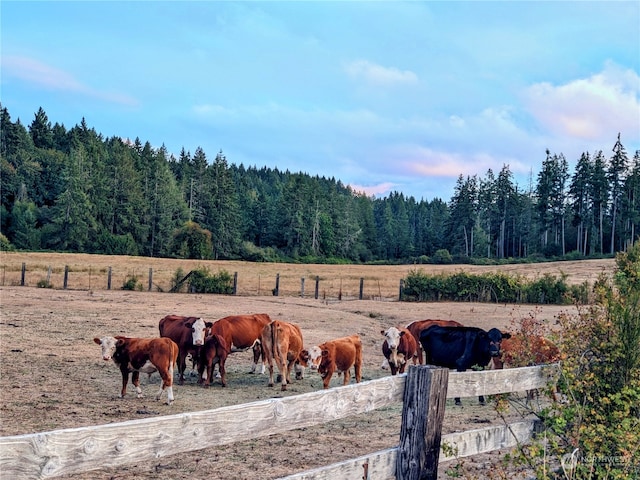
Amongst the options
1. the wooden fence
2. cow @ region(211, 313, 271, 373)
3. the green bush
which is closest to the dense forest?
the green bush

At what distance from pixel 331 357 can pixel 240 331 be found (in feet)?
8.49

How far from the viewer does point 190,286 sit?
32.5m

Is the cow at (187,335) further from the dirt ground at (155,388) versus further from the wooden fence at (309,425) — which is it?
the wooden fence at (309,425)

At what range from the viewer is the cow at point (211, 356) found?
1159cm

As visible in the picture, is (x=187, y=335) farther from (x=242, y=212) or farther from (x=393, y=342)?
(x=242, y=212)

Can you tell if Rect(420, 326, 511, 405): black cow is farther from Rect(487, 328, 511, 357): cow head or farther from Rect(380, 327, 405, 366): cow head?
Rect(380, 327, 405, 366): cow head

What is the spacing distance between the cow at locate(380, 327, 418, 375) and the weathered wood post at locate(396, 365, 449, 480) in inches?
289

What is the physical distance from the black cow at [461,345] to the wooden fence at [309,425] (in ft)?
19.1

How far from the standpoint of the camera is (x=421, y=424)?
4410 mm

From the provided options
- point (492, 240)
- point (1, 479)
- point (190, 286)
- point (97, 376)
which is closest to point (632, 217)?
point (492, 240)

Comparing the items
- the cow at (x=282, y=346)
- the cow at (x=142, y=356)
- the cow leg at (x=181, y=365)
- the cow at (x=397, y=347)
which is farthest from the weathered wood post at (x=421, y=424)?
the cow leg at (x=181, y=365)

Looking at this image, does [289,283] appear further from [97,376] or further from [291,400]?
[291,400]

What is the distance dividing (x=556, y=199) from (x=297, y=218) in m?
43.6

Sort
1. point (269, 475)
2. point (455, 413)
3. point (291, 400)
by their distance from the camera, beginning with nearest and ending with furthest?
point (291, 400)
point (269, 475)
point (455, 413)
